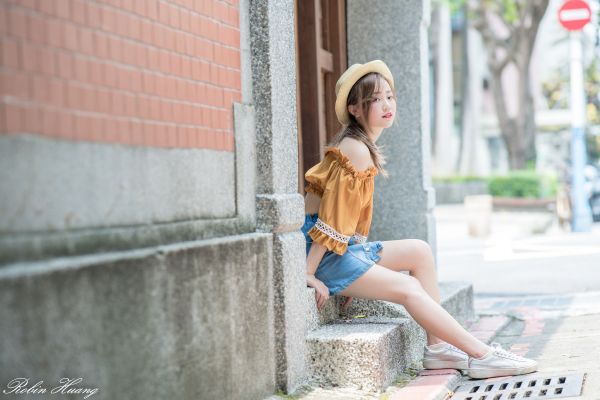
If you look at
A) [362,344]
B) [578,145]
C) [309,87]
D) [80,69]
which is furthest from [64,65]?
[578,145]

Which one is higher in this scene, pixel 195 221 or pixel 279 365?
pixel 195 221

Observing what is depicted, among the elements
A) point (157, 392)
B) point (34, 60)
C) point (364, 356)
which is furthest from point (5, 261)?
point (364, 356)

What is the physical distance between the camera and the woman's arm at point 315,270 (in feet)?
16.2

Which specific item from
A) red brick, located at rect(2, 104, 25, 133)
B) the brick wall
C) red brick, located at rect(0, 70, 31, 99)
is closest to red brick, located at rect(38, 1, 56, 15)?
the brick wall

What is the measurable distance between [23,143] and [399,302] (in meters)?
2.65

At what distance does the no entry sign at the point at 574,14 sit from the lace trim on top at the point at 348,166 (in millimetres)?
12343

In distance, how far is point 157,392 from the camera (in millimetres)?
3482

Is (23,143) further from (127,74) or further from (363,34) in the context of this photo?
(363,34)

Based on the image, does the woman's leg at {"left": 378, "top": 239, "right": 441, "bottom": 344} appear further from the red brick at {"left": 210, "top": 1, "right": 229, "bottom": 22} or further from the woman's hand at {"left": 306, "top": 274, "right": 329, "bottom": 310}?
the red brick at {"left": 210, "top": 1, "right": 229, "bottom": 22}

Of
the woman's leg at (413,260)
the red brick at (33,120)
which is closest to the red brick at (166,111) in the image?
the red brick at (33,120)

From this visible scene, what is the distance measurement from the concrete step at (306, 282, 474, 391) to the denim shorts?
0.47 ft

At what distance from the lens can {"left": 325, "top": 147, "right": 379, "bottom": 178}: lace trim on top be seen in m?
4.88

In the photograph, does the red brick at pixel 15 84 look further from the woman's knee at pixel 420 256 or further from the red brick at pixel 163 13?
the woman's knee at pixel 420 256
